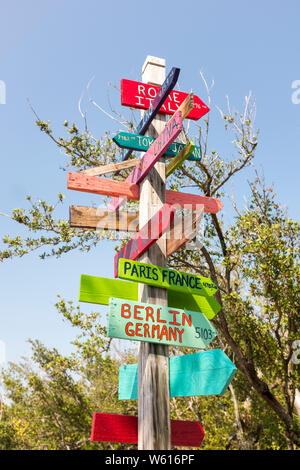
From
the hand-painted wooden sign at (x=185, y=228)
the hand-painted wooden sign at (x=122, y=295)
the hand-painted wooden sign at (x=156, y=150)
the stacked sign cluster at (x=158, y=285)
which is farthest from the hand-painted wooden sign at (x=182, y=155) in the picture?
the hand-painted wooden sign at (x=122, y=295)

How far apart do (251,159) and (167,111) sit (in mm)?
5290

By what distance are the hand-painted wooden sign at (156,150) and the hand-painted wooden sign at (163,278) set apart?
107cm

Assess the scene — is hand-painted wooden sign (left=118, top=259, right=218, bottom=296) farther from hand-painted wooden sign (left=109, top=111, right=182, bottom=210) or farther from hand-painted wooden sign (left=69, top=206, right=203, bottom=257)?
hand-painted wooden sign (left=109, top=111, right=182, bottom=210)

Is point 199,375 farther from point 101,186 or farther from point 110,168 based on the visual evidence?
point 110,168

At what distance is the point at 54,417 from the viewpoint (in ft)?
58.1

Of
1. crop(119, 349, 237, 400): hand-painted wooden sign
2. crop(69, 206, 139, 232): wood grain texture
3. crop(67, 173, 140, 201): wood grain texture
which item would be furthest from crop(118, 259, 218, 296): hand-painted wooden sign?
crop(67, 173, 140, 201): wood grain texture

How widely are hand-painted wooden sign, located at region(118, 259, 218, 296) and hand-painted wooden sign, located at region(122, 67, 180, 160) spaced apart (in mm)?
1683

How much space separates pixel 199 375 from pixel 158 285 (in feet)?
2.78

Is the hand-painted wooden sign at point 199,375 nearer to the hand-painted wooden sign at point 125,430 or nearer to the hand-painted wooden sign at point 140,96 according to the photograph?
the hand-painted wooden sign at point 125,430

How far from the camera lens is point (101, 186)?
4277mm

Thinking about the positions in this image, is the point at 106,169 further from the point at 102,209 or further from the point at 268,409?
the point at 268,409

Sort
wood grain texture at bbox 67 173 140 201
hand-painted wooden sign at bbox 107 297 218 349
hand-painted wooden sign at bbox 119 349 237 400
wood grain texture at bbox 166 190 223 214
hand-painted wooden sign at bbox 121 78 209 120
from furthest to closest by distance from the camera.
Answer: hand-painted wooden sign at bbox 121 78 209 120, wood grain texture at bbox 166 190 223 214, wood grain texture at bbox 67 173 140 201, hand-painted wooden sign at bbox 107 297 218 349, hand-painted wooden sign at bbox 119 349 237 400

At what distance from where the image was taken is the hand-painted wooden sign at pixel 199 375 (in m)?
3.10

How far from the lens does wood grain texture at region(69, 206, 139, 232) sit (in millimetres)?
4250
